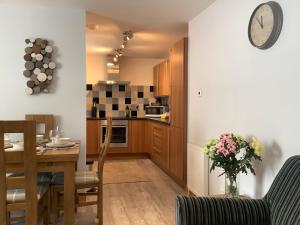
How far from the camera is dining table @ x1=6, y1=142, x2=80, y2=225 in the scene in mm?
2344

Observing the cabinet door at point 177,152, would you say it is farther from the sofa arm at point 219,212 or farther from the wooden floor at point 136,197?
the sofa arm at point 219,212

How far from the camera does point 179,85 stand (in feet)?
13.7

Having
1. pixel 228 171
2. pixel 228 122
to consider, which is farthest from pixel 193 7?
pixel 228 171

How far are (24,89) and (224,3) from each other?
2.54 meters

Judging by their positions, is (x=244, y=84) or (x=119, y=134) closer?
(x=244, y=84)

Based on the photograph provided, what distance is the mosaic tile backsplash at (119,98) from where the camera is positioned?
22.2 feet

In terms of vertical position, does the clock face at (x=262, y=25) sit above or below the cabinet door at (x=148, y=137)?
above

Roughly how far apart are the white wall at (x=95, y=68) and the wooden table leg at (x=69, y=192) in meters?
4.50

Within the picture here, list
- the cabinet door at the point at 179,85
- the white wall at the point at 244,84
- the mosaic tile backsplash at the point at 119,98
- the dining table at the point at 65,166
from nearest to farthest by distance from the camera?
1. the white wall at the point at 244,84
2. the dining table at the point at 65,166
3. the cabinet door at the point at 179,85
4. the mosaic tile backsplash at the point at 119,98

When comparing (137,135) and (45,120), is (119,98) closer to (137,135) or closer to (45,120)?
(137,135)

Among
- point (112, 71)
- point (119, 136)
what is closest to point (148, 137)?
point (119, 136)

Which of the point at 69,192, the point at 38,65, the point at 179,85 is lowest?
the point at 69,192

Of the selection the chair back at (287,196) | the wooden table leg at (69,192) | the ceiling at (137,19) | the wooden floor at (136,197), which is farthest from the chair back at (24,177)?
the ceiling at (137,19)

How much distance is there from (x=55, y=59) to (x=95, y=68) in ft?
10.4
